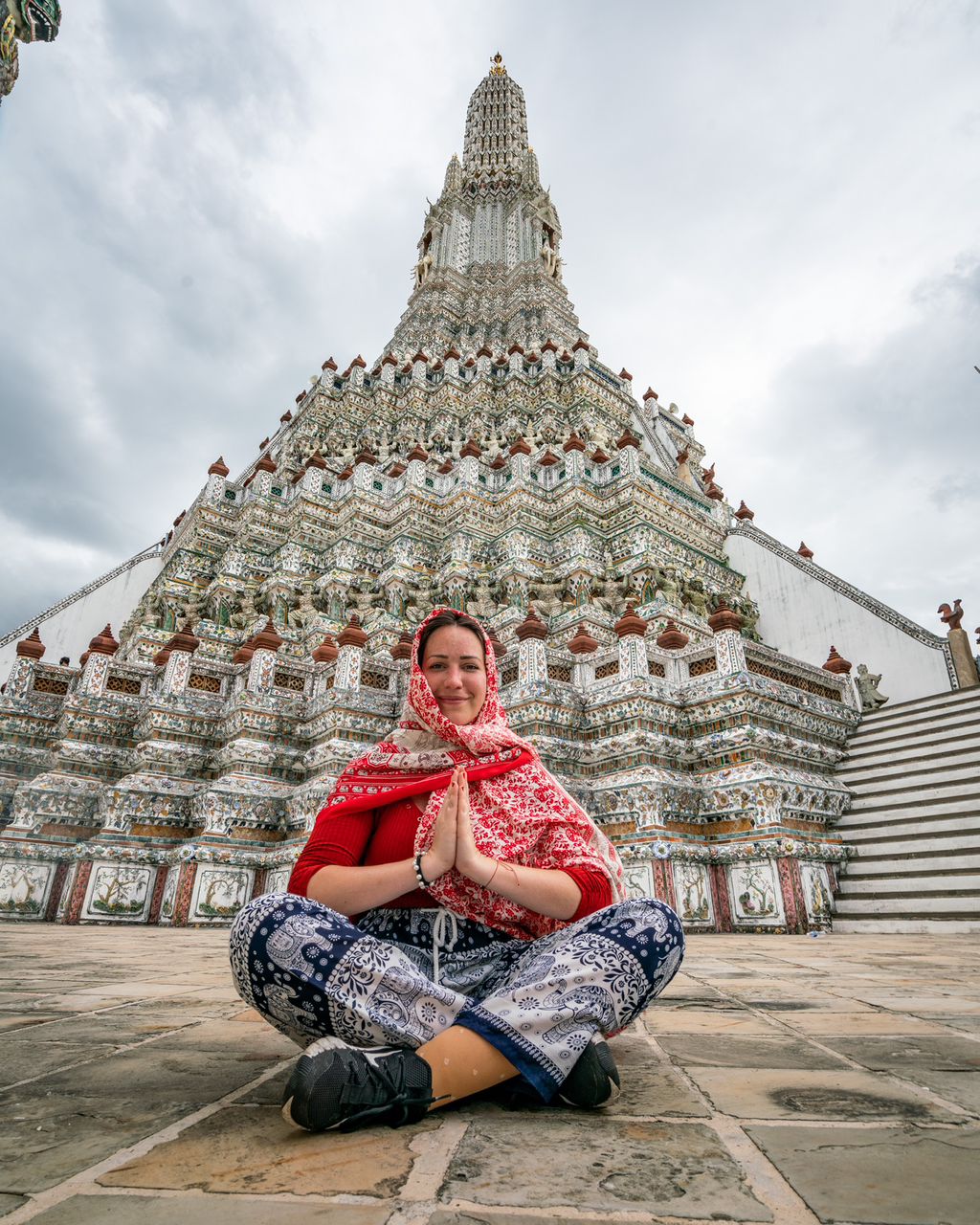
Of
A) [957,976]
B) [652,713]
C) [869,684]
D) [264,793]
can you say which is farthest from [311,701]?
[869,684]

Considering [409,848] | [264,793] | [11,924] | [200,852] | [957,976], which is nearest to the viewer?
[409,848]

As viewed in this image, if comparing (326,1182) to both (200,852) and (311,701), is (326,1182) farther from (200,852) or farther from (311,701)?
(311,701)

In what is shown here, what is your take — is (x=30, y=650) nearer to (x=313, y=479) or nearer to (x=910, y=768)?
(x=313, y=479)

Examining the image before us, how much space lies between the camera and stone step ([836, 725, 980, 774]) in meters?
8.96

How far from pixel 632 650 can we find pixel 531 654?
4.52 feet

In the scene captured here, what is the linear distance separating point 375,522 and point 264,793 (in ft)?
25.2

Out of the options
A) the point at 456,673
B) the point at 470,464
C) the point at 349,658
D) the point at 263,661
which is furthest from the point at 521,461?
the point at 456,673

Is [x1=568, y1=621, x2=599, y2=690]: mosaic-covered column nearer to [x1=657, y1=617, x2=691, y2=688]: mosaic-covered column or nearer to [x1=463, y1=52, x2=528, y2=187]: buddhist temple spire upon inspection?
[x1=657, y1=617, x2=691, y2=688]: mosaic-covered column

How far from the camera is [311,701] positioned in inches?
413

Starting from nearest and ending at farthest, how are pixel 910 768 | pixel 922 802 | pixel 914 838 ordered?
pixel 914 838, pixel 922 802, pixel 910 768

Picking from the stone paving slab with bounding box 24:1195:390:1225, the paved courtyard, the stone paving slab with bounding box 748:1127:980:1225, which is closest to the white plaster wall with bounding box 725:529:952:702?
the paved courtyard

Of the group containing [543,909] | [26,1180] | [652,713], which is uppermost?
[652,713]

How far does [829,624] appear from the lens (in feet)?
45.4

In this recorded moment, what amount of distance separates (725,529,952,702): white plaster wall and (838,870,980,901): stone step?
5.23 meters
